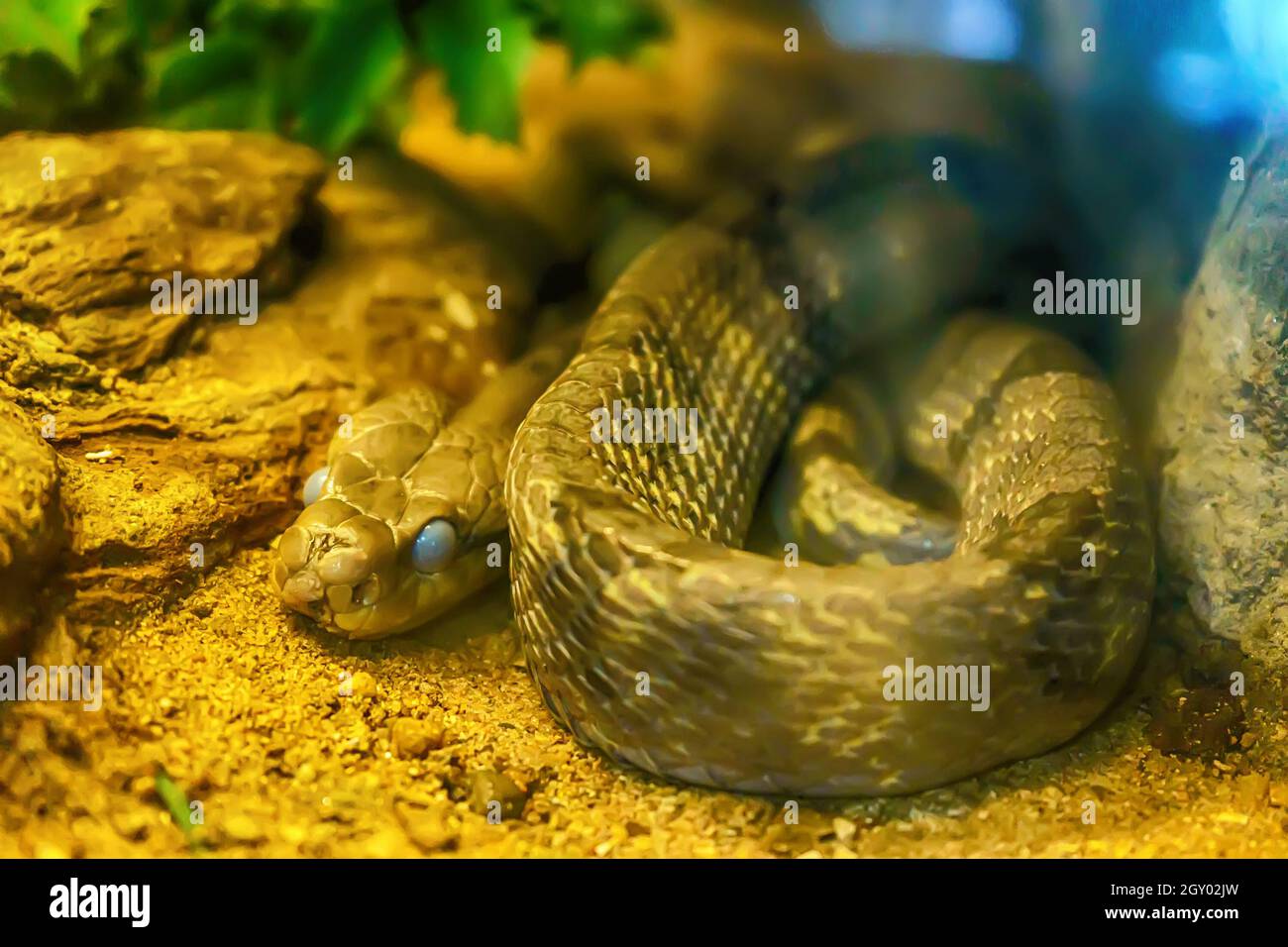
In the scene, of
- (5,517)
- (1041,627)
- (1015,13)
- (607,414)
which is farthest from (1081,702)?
(5,517)

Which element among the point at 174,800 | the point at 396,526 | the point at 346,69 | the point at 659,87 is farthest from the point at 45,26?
the point at 174,800

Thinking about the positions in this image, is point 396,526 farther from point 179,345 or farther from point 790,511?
point 790,511

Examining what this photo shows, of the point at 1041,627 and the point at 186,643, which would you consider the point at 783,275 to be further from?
the point at 186,643

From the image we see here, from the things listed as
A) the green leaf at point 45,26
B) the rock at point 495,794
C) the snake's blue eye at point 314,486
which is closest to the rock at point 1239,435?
the rock at point 495,794

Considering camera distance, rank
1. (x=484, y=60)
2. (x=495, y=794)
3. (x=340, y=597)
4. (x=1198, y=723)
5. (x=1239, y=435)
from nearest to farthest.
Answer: (x=495, y=794)
(x=1198, y=723)
(x=1239, y=435)
(x=340, y=597)
(x=484, y=60)

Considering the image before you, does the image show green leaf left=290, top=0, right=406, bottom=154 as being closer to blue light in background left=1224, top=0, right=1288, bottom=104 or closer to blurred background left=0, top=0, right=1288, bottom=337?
blurred background left=0, top=0, right=1288, bottom=337

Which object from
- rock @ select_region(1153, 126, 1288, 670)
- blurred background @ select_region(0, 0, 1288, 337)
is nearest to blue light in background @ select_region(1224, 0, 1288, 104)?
blurred background @ select_region(0, 0, 1288, 337)

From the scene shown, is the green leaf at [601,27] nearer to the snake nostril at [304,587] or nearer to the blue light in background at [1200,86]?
the blue light in background at [1200,86]
